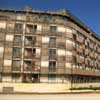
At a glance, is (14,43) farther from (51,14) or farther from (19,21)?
(51,14)

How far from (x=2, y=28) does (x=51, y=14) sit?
11.9 metres

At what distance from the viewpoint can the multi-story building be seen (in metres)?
40.6

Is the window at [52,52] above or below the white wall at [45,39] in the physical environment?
below

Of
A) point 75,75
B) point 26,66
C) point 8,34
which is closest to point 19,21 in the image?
point 8,34

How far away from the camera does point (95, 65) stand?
200 feet

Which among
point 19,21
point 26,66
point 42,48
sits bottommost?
point 26,66

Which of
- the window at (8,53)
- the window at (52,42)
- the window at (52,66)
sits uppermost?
the window at (52,42)

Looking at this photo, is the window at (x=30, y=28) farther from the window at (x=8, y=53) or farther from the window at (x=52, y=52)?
the window at (x=52, y=52)

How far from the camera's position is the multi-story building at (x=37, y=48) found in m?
40.6

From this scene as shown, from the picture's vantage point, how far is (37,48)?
137 feet

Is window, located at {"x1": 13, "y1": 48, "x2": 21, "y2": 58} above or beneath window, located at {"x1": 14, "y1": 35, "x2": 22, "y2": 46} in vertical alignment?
beneath

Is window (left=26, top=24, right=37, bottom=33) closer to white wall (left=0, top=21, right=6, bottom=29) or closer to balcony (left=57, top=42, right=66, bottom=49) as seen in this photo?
white wall (left=0, top=21, right=6, bottom=29)

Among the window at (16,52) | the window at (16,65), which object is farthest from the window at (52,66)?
the window at (16,52)

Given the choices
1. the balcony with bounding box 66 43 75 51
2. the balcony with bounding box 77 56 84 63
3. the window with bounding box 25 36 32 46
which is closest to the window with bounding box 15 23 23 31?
the window with bounding box 25 36 32 46
